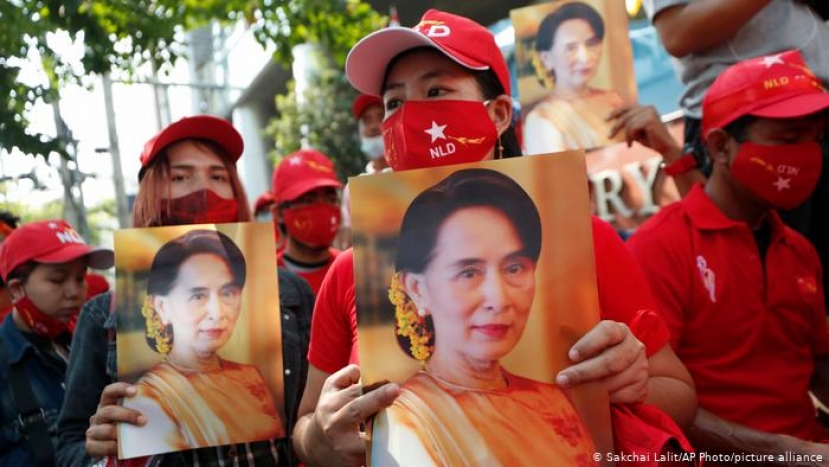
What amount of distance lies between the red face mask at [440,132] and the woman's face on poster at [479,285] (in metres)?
0.41

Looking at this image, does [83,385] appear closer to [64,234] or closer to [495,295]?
[495,295]

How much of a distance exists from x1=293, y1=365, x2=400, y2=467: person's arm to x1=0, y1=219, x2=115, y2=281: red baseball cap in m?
2.67

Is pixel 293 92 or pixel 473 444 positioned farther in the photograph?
pixel 293 92

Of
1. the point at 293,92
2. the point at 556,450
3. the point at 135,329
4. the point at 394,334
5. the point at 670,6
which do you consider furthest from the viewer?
the point at 293,92

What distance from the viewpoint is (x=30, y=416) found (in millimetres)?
3766

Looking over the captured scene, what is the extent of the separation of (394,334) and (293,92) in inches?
683

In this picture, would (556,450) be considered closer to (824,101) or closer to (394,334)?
(394,334)

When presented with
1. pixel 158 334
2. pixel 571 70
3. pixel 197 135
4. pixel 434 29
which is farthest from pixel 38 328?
pixel 434 29

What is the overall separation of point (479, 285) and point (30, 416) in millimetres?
2806

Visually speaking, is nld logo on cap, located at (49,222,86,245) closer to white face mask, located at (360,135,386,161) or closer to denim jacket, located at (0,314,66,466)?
denim jacket, located at (0,314,66,466)

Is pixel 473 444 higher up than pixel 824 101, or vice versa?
pixel 824 101

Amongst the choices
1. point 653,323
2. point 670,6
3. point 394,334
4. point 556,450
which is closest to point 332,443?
point 394,334

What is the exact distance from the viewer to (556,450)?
166cm

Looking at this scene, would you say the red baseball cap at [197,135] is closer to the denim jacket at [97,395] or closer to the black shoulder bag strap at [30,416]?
the denim jacket at [97,395]
